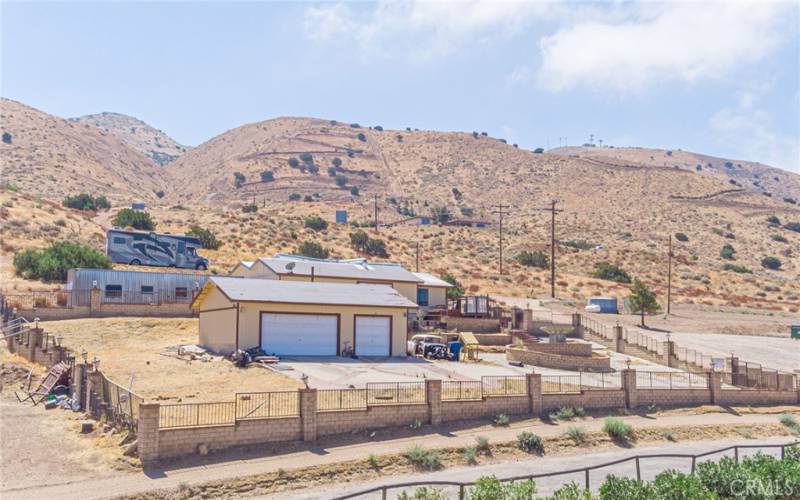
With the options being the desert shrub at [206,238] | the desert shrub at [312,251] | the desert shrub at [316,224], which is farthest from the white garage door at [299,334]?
the desert shrub at [316,224]

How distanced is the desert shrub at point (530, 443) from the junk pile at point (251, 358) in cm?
1290

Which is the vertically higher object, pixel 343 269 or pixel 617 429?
pixel 343 269

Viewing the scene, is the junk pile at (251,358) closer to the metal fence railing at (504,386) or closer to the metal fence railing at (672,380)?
the metal fence railing at (504,386)

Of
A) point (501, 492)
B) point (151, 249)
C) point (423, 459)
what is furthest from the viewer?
point (151, 249)

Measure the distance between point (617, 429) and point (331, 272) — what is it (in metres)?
25.3

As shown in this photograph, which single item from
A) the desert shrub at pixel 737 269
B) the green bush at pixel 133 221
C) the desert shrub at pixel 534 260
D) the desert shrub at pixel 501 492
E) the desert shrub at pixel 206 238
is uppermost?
the green bush at pixel 133 221

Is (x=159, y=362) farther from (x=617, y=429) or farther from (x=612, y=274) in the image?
(x=612, y=274)

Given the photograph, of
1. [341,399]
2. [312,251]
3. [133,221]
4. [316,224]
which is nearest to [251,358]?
[341,399]

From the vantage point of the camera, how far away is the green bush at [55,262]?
53.8m

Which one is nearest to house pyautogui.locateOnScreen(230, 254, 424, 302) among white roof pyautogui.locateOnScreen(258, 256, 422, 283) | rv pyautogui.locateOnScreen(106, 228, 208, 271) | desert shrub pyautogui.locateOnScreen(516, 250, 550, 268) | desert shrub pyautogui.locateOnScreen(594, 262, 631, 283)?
white roof pyautogui.locateOnScreen(258, 256, 422, 283)

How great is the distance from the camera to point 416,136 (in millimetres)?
188375

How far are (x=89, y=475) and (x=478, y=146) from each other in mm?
160270

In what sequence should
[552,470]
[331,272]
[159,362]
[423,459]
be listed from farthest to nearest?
1. [331,272]
2. [159,362]
3. [552,470]
4. [423,459]

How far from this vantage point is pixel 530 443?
91.5 feet
